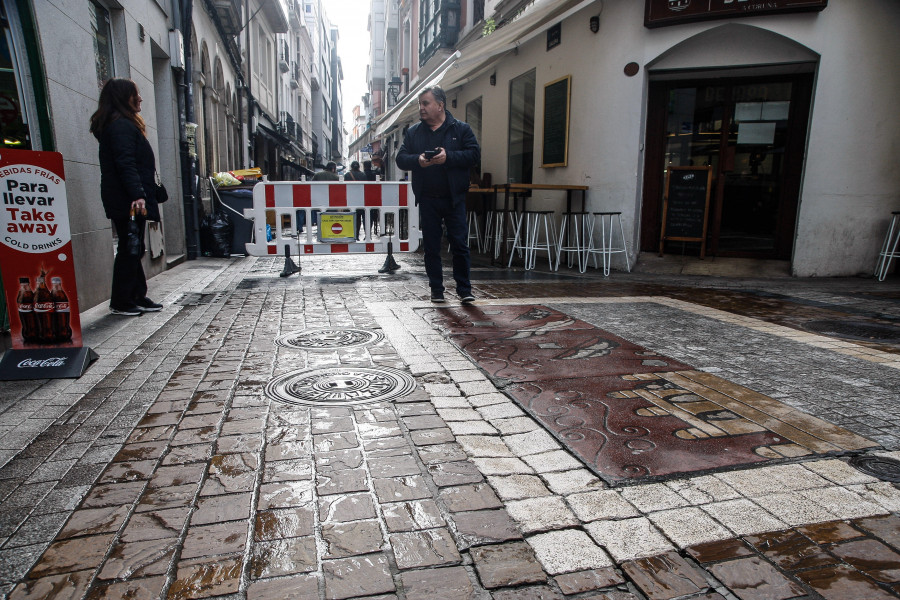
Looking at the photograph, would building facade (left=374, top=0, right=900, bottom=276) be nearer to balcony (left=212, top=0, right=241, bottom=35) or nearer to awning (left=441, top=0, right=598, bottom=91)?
awning (left=441, top=0, right=598, bottom=91)

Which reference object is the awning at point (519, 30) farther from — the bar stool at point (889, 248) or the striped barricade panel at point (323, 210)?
the bar stool at point (889, 248)

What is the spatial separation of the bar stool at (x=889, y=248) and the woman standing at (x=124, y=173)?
9.14 meters

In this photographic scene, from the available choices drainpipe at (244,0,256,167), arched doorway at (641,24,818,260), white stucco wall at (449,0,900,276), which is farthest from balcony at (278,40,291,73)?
arched doorway at (641,24,818,260)

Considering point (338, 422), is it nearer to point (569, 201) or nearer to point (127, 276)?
point (127, 276)

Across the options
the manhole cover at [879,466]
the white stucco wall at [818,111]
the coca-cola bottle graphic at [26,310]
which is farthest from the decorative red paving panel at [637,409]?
the white stucco wall at [818,111]

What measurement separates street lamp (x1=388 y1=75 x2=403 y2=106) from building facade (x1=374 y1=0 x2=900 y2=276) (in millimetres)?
21944

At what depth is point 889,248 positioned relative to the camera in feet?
27.9

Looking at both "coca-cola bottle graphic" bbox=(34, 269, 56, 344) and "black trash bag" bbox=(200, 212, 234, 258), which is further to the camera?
"black trash bag" bbox=(200, 212, 234, 258)

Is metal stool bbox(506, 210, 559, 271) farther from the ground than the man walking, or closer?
closer

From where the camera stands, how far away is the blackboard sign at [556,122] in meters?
10.2

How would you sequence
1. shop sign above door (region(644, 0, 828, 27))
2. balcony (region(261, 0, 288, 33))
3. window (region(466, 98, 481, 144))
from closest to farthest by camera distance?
shop sign above door (region(644, 0, 828, 27)) → window (region(466, 98, 481, 144)) → balcony (region(261, 0, 288, 33))

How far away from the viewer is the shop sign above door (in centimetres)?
803

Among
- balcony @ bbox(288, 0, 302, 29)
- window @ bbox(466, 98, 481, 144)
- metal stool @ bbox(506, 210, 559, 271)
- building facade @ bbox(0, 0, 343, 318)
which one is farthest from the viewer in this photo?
balcony @ bbox(288, 0, 302, 29)

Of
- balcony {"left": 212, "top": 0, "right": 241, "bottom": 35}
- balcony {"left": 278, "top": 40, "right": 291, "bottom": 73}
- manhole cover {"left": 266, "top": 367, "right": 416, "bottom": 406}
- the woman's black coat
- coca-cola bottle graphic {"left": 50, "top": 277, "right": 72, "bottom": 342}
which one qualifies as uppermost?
balcony {"left": 278, "top": 40, "right": 291, "bottom": 73}
